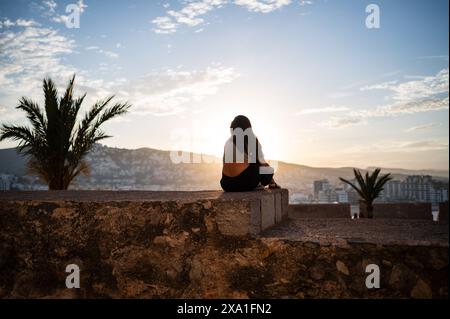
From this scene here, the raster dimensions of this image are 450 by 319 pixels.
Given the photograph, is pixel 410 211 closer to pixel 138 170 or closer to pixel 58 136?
pixel 58 136

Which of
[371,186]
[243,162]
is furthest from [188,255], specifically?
[371,186]

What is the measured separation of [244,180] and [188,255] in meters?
1.23

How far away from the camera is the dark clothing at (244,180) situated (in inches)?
137

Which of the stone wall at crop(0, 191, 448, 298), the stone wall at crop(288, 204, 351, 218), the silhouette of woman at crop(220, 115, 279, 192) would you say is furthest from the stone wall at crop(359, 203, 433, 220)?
the stone wall at crop(0, 191, 448, 298)

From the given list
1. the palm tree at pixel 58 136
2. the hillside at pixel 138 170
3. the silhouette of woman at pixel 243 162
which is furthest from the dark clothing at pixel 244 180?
the hillside at pixel 138 170

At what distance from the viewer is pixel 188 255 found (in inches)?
96.4

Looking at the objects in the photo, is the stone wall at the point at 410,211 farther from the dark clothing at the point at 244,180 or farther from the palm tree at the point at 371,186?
the dark clothing at the point at 244,180

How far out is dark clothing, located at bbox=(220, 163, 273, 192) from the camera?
3471 mm

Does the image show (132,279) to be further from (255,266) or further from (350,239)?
(350,239)

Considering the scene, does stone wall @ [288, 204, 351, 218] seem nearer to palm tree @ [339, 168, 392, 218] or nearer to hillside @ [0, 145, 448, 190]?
palm tree @ [339, 168, 392, 218]

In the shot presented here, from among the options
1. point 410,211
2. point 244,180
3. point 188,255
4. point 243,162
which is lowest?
point 410,211

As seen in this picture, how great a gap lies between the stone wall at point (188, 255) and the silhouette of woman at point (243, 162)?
703mm
